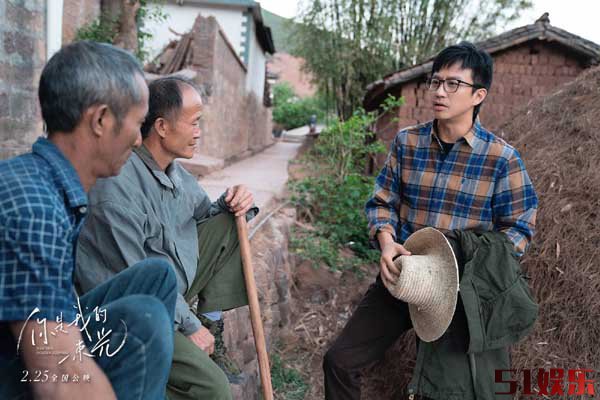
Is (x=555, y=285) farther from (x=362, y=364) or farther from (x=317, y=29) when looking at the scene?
(x=317, y=29)

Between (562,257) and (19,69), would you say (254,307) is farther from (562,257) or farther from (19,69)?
(19,69)

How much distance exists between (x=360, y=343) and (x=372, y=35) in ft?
47.5

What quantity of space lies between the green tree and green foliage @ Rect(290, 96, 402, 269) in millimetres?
8254

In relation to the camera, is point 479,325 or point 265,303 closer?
point 479,325

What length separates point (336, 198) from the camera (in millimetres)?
6750

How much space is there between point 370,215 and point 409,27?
49.0 ft

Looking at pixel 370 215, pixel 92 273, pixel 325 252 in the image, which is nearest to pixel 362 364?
pixel 370 215

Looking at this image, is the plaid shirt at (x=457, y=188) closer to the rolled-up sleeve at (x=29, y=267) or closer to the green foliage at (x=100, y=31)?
the rolled-up sleeve at (x=29, y=267)

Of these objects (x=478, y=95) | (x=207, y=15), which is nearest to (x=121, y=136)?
(x=478, y=95)

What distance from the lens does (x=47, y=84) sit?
1361 millimetres

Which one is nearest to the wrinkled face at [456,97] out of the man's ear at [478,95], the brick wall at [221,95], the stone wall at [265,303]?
the man's ear at [478,95]

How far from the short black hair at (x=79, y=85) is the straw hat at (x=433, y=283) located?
4.51ft

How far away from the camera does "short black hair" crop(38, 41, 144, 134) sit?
1.35 m

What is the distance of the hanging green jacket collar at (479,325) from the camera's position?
7.39ft
